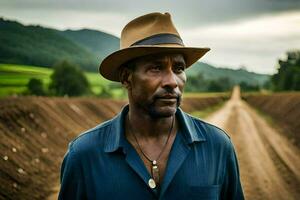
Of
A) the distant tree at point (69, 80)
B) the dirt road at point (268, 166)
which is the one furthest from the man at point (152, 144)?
the distant tree at point (69, 80)

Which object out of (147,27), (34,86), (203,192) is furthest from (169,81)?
(34,86)

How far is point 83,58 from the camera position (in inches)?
3334

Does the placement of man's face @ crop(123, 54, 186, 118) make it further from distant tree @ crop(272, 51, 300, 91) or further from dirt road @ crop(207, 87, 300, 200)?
distant tree @ crop(272, 51, 300, 91)

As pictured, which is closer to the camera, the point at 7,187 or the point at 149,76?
the point at 149,76

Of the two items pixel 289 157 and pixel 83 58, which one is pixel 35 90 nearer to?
pixel 289 157

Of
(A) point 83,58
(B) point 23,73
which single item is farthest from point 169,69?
(A) point 83,58

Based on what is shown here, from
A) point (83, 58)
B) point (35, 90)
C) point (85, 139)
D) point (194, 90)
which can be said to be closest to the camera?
point (85, 139)

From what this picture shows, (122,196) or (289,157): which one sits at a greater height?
(122,196)

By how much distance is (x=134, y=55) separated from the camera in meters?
2.96

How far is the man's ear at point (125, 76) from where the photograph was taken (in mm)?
3129

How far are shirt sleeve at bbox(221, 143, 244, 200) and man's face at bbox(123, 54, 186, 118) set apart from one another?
490mm

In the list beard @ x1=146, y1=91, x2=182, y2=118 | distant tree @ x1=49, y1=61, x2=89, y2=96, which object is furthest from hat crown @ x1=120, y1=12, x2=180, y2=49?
distant tree @ x1=49, y1=61, x2=89, y2=96

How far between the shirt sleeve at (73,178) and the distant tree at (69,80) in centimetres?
4995

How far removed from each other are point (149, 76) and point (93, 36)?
131990 millimetres
